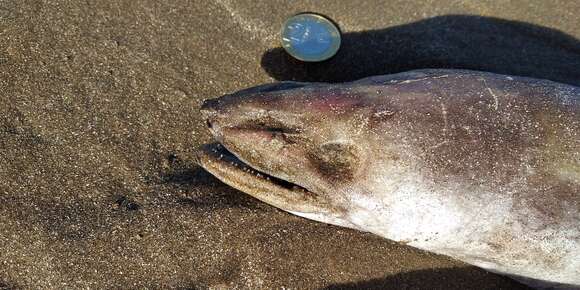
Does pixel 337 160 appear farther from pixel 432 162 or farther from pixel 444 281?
pixel 444 281

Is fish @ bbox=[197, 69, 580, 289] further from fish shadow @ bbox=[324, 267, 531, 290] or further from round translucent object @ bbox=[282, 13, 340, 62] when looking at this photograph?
round translucent object @ bbox=[282, 13, 340, 62]

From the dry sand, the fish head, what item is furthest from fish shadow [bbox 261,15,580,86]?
the fish head

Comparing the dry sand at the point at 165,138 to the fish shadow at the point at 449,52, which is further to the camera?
the fish shadow at the point at 449,52

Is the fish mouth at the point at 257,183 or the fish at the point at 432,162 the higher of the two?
the fish at the point at 432,162

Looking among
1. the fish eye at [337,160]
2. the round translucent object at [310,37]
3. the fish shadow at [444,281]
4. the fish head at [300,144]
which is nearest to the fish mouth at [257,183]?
the fish head at [300,144]

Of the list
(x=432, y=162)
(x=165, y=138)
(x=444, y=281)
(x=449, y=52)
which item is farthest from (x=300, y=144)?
(x=449, y=52)

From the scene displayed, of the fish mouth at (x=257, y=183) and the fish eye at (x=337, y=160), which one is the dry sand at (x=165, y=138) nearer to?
the fish mouth at (x=257, y=183)

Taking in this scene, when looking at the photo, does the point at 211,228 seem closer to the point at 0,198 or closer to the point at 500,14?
the point at 0,198

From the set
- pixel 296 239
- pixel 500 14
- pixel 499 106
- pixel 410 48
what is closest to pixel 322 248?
pixel 296 239
